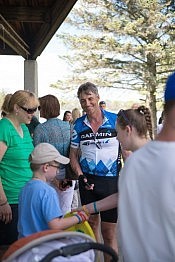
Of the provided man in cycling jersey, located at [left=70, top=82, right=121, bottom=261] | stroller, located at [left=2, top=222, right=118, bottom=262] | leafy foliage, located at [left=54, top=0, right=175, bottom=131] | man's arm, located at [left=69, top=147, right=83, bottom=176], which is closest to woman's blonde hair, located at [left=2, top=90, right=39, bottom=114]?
man in cycling jersey, located at [left=70, top=82, right=121, bottom=261]

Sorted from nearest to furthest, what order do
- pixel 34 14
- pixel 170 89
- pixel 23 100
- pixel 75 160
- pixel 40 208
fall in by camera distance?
pixel 170 89 < pixel 40 208 < pixel 23 100 < pixel 75 160 < pixel 34 14

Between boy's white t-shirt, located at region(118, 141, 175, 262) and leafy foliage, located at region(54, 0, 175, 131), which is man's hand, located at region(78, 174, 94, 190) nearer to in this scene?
boy's white t-shirt, located at region(118, 141, 175, 262)

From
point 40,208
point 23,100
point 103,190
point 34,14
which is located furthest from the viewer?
point 34,14

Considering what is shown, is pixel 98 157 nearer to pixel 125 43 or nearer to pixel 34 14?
pixel 34 14

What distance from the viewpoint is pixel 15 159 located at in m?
3.07

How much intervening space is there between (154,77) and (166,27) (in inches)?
102

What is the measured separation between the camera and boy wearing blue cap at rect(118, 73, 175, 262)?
1.49 meters

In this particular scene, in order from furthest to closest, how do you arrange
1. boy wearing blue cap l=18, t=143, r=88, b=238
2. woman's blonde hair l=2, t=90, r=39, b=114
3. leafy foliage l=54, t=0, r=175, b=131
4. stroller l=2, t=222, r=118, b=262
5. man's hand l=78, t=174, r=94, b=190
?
leafy foliage l=54, t=0, r=175, b=131
man's hand l=78, t=174, r=94, b=190
woman's blonde hair l=2, t=90, r=39, b=114
boy wearing blue cap l=18, t=143, r=88, b=238
stroller l=2, t=222, r=118, b=262

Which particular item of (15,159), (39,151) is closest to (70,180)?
(15,159)

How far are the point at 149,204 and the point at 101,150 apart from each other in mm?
1971

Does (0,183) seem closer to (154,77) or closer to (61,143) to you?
(61,143)

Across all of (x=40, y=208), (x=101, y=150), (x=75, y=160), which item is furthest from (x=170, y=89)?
(x=75, y=160)

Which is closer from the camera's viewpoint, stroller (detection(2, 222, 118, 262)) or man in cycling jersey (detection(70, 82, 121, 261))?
stroller (detection(2, 222, 118, 262))

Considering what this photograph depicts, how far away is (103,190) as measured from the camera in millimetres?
3471
